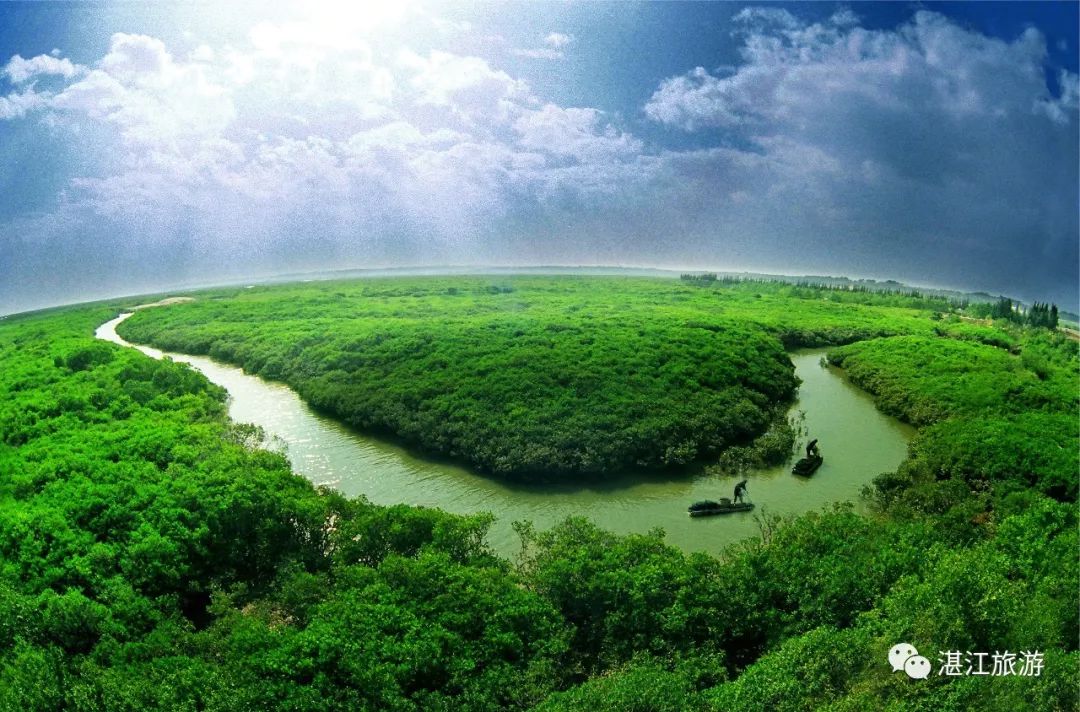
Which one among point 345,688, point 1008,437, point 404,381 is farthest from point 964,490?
point 404,381

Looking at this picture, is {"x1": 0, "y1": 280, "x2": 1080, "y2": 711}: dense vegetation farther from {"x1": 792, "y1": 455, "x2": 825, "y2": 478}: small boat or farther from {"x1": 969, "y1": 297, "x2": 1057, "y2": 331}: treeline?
{"x1": 969, "y1": 297, "x2": 1057, "y2": 331}: treeline

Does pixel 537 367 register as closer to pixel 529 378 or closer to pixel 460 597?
pixel 529 378

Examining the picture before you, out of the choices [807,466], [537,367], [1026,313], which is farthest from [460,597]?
[1026,313]

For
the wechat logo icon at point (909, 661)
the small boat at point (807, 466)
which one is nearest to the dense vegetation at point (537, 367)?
the small boat at point (807, 466)

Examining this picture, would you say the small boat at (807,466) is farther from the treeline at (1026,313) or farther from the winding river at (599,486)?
the treeline at (1026,313)

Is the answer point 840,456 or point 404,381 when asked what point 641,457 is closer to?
point 840,456

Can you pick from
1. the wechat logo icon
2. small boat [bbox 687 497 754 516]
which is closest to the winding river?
small boat [bbox 687 497 754 516]
